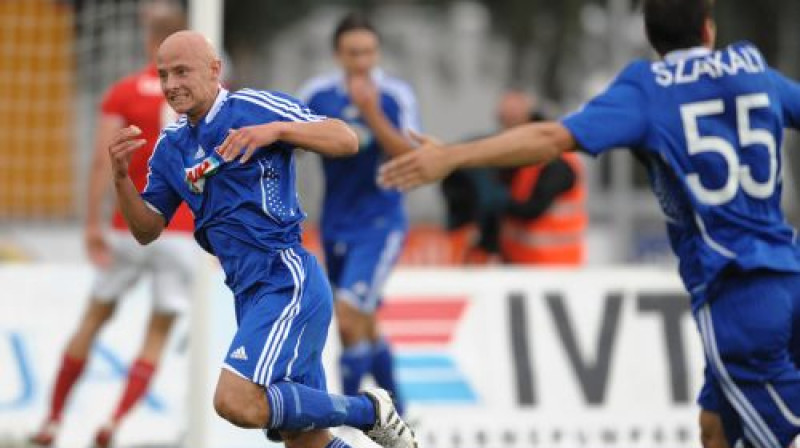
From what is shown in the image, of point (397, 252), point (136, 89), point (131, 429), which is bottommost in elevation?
point (131, 429)

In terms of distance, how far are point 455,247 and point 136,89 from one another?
443 centimetres

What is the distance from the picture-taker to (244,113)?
6832 mm

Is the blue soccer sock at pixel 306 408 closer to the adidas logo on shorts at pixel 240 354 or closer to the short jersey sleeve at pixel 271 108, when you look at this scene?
the adidas logo on shorts at pixel 240 354

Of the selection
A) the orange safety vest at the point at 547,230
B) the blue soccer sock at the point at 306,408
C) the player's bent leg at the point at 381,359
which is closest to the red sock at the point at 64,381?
the player's bent leg at the point at 381,359

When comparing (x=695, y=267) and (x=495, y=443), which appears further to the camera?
(x=495, y=443)

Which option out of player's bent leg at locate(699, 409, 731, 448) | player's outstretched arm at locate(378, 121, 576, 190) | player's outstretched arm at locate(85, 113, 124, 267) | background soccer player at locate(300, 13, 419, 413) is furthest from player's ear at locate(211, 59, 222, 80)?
player's outstretched arm at locate(85, 113, 124, 267)

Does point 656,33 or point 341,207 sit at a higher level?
point 656,33

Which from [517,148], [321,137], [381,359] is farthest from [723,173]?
[381,359]

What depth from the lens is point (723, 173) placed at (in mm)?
6289

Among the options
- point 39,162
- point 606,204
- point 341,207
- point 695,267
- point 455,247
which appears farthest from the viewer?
point 606,204

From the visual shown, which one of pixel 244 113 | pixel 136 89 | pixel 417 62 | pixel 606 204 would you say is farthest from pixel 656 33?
pixel 417 62

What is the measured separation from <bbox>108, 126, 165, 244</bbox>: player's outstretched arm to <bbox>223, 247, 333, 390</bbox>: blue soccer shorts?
0.43m

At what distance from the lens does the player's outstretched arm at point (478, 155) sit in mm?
6270

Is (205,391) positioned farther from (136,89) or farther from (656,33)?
(656,33)
